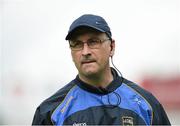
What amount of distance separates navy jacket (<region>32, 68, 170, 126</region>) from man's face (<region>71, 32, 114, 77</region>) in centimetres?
11

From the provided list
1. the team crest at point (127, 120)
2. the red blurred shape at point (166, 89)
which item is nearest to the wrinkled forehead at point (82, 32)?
the team crest at point (127, 120)

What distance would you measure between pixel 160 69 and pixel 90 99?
3942mm

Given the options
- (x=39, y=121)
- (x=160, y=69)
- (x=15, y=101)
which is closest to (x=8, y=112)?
(x=15, y=101)

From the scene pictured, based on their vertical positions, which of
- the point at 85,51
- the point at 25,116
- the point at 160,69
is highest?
the point at 85,51

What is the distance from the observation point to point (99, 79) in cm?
369

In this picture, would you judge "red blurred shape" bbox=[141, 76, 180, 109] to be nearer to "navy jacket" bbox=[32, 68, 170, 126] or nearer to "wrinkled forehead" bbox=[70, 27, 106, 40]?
"navy jacket" bbox=[32, 68, 170, 126]

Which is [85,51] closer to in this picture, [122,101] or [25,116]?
[122,101]

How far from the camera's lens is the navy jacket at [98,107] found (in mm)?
3584

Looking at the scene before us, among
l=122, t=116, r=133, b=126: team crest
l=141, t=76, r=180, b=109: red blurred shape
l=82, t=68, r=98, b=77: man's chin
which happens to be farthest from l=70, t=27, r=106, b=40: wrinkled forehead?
l=141, t=76, r=180, b=109: red blurred shape

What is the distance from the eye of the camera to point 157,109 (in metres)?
3.79

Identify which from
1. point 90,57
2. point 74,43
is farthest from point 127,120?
point 74,43

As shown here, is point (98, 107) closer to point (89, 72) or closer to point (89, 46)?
point (89, 72)

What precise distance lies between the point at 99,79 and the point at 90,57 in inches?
6.8

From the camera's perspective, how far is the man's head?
359 centimetres
